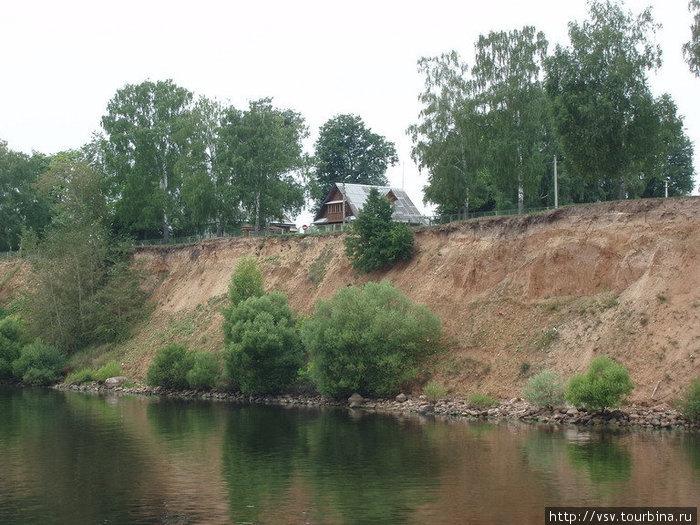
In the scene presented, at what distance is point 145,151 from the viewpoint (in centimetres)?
7975

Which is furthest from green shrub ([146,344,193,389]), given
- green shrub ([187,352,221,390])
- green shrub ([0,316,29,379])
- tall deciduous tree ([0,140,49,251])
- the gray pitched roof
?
tall deciduous tree ([0,140,49,251])

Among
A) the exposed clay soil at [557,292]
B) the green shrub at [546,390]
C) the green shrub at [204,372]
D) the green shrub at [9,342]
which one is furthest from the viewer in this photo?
the green shrub at [9,342]

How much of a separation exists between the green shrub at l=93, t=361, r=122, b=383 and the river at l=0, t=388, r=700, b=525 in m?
18.7

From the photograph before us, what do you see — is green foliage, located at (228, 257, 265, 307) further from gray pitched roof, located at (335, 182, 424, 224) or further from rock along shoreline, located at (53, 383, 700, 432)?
gray pitched roof, located at (335, 182, 424, 224)

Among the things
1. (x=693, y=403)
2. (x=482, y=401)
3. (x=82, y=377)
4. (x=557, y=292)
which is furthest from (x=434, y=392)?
(x=82, y=377)

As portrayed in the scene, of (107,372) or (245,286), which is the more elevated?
(245,286)

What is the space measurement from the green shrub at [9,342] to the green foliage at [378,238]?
3132cm

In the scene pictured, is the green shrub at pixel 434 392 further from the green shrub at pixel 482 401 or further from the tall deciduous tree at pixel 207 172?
the tall deciduous tree at pixel 207 172

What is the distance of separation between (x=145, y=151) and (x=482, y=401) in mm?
46975

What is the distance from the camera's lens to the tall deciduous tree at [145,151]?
79.9 meters

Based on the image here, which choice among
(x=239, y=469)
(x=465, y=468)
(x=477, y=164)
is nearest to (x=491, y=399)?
(x=465, y=468)

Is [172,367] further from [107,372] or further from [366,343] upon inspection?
[366,343]

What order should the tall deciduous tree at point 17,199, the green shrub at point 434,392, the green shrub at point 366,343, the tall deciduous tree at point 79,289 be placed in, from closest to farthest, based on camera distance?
the green shrub at point 434,392, the green shrub at point 366,343, the tall deciduous tree at point 79,289, the tall deciduous tree at point 17,199

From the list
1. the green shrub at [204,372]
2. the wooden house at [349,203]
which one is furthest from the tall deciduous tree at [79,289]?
the wooden house at [349,203]
